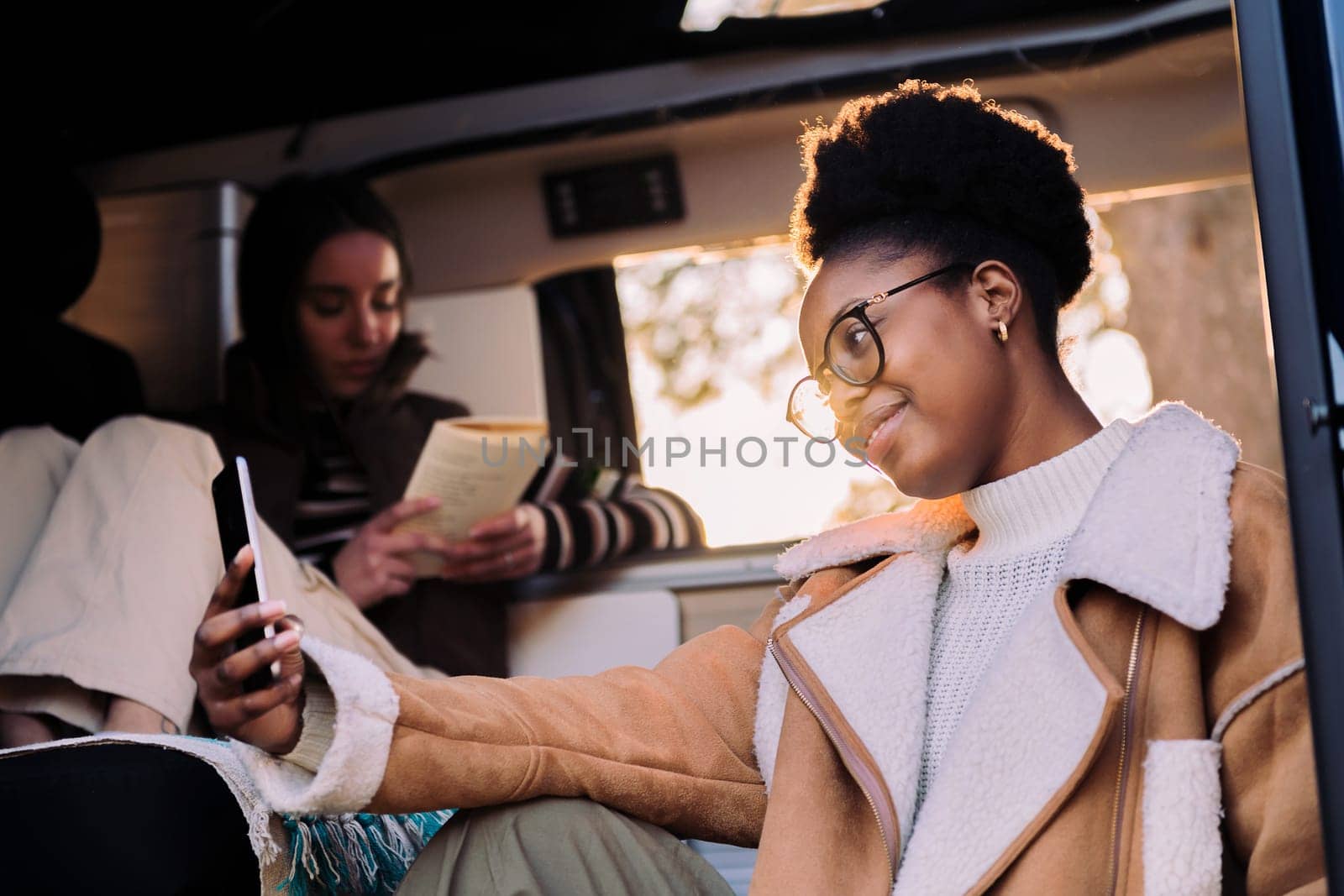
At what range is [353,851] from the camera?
1.52 metres

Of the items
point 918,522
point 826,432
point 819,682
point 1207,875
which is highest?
point 826,432

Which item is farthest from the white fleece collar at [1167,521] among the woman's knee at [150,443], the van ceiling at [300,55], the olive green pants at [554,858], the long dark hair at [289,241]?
the long dark hair at [289,241]

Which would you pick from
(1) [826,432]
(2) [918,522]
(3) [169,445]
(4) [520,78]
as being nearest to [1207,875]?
(2) [918,522]

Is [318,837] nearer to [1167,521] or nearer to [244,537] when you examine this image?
[244,537]

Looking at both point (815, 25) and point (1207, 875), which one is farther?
point (815, 25)

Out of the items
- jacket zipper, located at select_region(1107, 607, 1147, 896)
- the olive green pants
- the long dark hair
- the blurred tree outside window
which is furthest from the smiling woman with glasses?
the long dark hair

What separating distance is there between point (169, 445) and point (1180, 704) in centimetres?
161

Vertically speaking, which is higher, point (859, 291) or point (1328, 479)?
point (859, 291)

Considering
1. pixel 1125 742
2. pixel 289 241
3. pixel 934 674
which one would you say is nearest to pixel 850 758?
pixel 934 674

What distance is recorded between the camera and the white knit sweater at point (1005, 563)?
150cm

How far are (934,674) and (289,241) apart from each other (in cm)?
192

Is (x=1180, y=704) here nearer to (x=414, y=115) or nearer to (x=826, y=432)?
(x=826, y=432)

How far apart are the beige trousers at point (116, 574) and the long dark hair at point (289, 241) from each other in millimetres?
636

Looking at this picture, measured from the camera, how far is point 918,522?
5.47ft
